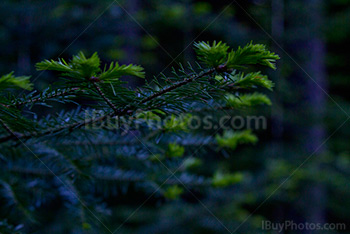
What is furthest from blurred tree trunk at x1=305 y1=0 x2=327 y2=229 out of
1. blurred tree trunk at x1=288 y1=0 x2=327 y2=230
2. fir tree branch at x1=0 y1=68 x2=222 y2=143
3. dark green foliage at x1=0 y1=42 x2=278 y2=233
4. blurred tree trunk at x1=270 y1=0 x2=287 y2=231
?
fir tree branch at x1=0 y1=68 x2=222 y2=143

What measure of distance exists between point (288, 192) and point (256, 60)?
292 centimetres

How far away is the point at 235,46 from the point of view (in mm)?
2865

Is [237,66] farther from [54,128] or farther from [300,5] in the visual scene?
[300,5]

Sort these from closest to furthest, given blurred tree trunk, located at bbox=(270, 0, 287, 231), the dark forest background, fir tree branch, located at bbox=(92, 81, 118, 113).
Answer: fir tree branch, located at bbox=(92, 81, 118, 113)
the dark forest background
blurred tree trunk, located at bbox=(270, 0, 287, 231)

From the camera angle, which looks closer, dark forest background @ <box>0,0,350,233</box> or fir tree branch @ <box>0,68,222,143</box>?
fir tree branch @ <box>0,68,222,143</box>

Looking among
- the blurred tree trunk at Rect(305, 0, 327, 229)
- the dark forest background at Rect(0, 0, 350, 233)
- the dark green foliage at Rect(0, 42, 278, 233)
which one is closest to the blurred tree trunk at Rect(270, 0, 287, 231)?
the dark forest background at Rect(0, 0, 350, 233)

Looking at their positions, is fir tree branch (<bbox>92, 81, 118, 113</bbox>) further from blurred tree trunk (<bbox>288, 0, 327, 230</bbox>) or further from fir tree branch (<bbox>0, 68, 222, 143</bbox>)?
blurred tree trunk (<bbox>288, 0, 327, 230</bbox>)

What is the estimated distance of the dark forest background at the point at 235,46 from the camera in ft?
5.49

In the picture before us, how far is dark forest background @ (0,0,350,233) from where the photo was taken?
1672 millimetres

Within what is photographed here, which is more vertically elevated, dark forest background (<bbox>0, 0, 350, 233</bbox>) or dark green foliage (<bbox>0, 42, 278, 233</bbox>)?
dark forest background (<bbox>0, 0, 350, 233</bbox>)

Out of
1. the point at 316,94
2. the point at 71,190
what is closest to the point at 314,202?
the point at 316,94

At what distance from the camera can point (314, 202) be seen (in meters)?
3.58

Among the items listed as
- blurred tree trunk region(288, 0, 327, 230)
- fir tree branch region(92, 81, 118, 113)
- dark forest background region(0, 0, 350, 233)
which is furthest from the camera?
blurred tree trunk region(288, 0, 327, 230)

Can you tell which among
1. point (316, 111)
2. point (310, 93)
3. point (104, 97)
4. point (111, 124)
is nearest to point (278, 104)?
point (316, 111)
